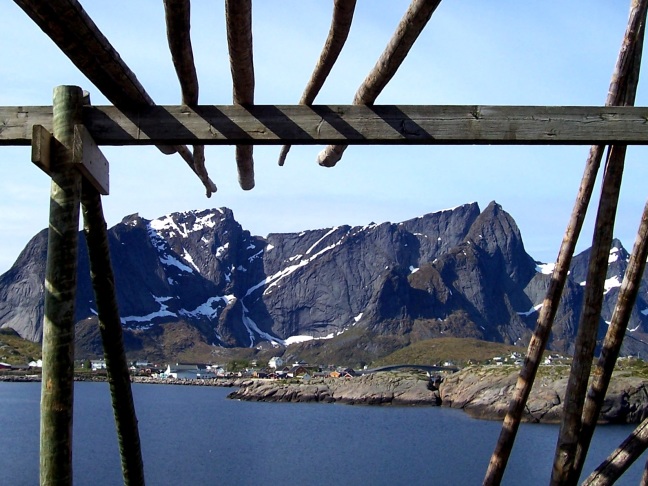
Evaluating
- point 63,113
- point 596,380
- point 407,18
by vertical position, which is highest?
point 407,18

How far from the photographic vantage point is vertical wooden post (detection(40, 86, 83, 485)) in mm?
6738

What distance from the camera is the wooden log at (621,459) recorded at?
895cm

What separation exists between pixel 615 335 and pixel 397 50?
456cm

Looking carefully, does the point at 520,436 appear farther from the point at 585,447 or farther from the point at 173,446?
the point at 585,447

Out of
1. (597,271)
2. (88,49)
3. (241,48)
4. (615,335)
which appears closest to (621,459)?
(615,335)

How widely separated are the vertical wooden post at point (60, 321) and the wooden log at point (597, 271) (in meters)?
5.10

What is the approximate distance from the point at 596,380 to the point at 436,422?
10368 centimetres

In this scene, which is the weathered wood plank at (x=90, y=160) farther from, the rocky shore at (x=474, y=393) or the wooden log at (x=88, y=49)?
the rocky shore at (x=474, y=393)

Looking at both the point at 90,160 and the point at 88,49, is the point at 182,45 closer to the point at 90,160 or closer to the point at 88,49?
the point at 88,49

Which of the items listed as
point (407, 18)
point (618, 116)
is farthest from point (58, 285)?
point (618, 116)

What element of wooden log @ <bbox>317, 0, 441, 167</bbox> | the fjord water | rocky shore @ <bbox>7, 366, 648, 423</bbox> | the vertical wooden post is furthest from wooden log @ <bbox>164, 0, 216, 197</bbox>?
rocky shore @ <bbox>7, 366, 648, 423</bbox>

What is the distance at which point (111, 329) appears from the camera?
28.4 ft

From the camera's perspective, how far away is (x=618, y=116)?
7.81m

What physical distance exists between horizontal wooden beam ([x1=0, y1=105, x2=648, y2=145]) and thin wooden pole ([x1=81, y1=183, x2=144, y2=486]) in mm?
752
